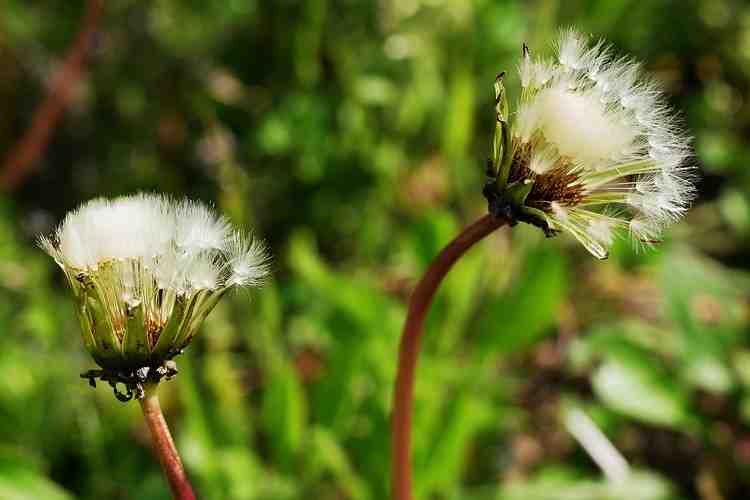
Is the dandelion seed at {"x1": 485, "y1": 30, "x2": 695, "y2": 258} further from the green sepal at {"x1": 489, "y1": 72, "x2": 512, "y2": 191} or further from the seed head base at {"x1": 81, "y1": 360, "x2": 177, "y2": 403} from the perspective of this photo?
the seed head base at {"x1": 81, "y1": 360, "x2": 177, "y2": 403}

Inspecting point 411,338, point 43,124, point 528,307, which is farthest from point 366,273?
point 411,338

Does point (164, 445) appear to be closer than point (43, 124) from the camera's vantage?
Yes

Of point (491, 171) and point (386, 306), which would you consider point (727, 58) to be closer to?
point (386, 306)

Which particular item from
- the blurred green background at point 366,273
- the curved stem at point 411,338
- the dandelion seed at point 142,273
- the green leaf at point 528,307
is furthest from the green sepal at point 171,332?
the green leaf at point 528,307

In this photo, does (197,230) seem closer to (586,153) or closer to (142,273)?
(142,273)

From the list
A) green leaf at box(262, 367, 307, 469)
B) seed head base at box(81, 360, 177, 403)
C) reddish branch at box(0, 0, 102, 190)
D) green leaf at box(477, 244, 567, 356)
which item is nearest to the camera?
seed head base at box(81, 360, 177, 403)

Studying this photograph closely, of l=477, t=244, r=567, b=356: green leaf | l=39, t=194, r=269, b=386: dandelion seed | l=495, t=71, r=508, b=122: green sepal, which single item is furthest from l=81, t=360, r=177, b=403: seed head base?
l=477, t=244, r=567, b=356: green leaf
